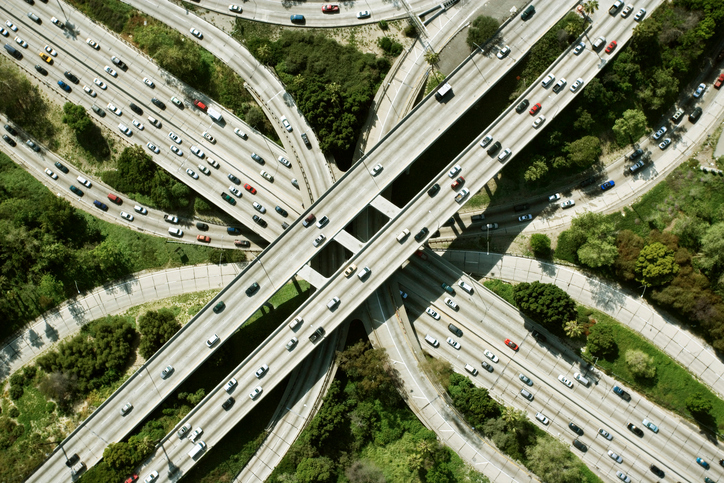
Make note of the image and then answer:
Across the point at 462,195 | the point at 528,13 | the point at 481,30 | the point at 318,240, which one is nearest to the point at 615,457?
the point at 462,195

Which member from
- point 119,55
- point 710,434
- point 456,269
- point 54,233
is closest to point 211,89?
point 119,55

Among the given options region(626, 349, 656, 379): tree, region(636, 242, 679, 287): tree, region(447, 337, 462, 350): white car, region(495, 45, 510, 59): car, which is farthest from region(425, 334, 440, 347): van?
region(495, 45, 510, 59): car

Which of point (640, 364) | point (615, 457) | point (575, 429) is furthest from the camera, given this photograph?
point (575, 429)

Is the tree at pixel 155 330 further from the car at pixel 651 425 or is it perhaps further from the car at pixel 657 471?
the car at pixel 657 471

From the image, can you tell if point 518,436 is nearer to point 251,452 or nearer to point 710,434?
point 710,434

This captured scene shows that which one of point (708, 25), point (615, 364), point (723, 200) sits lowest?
point (615, 364)

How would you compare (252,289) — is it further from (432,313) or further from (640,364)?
(640,364)

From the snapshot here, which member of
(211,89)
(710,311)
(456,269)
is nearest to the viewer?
(710,311)
